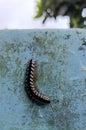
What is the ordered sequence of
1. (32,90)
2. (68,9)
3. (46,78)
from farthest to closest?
(68,9) < (46,78) < (32,90)

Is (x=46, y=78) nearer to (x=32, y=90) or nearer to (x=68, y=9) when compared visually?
(x=32, y=90)

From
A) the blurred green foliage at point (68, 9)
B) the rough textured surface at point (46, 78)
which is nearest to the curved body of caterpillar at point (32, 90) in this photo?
the rough textured surface at point (46, 78)

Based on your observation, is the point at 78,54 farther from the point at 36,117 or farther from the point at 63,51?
the point at 36,117

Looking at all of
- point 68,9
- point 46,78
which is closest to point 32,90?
point 46,78

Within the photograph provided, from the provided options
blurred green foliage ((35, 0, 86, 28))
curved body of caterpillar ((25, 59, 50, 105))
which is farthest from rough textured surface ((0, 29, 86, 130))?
blurred green foliage ((35, 0, 86, 28))

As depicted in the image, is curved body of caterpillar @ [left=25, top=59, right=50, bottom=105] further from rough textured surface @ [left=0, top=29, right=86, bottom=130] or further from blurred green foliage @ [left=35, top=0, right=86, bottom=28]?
blurred green foliage @ [left=35, top=0, right=86, bottom=28]

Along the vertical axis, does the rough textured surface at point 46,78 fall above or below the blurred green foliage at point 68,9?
above

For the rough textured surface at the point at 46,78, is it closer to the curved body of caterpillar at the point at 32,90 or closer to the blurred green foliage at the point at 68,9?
the curved body of caterpillar at the point at 32,90
